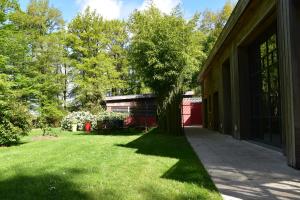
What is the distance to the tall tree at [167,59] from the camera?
60.8 feet

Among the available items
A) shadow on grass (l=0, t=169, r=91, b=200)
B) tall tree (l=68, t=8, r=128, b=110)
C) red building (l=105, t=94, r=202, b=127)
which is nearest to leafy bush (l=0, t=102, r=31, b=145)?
shadow on grass (l=0, t=169, r=91, b=200)

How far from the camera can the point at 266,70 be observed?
36.6 ft

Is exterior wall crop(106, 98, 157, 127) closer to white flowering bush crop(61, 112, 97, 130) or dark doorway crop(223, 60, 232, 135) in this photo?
white flowering bush crop(61, 112, 97, 130)

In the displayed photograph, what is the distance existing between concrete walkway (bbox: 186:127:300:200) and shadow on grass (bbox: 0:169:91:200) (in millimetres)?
2212

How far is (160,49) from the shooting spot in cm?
1859

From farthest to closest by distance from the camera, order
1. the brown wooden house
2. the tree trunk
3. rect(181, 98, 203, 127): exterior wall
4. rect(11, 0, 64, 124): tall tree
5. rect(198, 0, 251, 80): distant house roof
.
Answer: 1. rect(181, 98, 203, 127): exterior wall
2. rect(11, 0, 64, 124): tall tree
3. the tree trunk
4. rect(198, 0, 251, 80): distant house roof
5. the brown wooden house

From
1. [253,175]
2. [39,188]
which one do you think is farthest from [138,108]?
[39,188]

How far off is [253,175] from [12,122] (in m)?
11.4

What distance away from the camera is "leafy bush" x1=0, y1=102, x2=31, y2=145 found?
14406 mm

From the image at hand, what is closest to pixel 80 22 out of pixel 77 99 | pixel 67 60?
pixel 67 60

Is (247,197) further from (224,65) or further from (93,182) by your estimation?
(224,65)

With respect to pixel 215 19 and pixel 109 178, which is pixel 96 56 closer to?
pixel 215 19

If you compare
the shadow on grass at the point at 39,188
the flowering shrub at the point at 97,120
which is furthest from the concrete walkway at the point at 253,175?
the flowering shrub at the point at 97,120

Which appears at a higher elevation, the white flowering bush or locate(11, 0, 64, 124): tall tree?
locate(11, 0, 64, 124): tall tree
